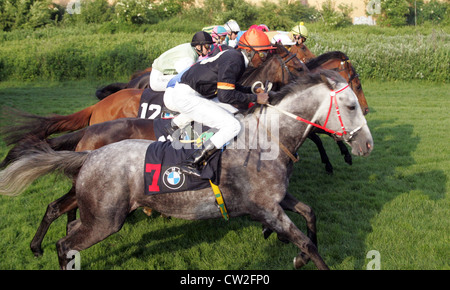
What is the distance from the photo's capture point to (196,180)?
139 inches

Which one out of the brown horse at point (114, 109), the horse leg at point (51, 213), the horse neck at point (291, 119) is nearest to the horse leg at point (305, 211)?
the horse neck at point (291, 119)

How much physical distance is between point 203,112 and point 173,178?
74 centimetres

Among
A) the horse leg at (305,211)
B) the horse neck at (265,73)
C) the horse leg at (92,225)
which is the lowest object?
the horse leg at (305,211)

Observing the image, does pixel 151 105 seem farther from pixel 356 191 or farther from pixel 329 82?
pixel 356 191

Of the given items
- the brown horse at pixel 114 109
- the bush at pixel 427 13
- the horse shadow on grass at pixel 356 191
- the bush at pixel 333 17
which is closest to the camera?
the horse shadow on grass at pixel 356 191

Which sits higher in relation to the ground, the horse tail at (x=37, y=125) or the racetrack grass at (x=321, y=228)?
the horse tail at (x=37, y=125)

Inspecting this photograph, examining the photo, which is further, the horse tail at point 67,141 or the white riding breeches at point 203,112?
the horse tail at point 67,141

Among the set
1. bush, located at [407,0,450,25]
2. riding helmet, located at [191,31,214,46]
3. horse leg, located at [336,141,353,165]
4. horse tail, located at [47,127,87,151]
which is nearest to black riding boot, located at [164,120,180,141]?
horse tail, located at [47,127,87,151]

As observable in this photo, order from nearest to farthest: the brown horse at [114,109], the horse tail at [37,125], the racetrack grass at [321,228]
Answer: the racetrack grass at [321,228] → the horse tail at [37,125] → the brown horse at [114,109]

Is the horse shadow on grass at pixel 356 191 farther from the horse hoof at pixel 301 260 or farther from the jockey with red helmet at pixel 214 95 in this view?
the jockey with red helmet at pixel 214 95

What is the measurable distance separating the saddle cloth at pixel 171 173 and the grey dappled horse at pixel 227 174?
0.07 meters

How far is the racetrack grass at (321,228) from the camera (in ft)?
13.8
